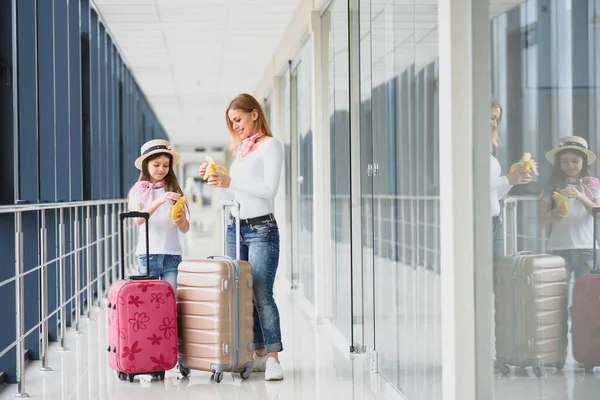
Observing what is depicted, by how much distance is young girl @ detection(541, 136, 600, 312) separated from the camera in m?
2.28

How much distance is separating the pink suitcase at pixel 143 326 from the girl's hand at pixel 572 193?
253cm

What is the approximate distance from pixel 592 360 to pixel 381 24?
2543 mm

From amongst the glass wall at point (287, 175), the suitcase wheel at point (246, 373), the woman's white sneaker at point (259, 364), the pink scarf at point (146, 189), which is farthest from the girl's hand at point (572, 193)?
the glass wall at point (287, 175)

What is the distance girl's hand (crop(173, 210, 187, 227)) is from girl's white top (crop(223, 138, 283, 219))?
0.46m

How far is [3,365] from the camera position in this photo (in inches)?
181

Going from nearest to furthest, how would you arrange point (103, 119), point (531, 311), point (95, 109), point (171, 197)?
point (531, 311)
point (171, 197)
point (95, 109)
point (103, 119)

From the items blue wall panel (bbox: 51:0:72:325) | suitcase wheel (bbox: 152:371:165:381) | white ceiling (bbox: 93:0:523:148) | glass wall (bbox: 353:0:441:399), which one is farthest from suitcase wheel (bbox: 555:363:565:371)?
blue wall panel (bbox: 51:0:72:325)

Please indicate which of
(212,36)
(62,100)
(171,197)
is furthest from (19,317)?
(212,36)

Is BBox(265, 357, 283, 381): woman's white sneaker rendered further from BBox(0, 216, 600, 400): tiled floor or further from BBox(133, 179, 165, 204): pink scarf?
BBox(133, 179, 165, 204): pink scarf

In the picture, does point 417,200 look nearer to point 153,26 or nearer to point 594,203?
point 594,203

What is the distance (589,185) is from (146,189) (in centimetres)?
319

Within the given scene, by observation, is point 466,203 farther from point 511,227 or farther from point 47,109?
point 47,109

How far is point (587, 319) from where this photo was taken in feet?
7.54

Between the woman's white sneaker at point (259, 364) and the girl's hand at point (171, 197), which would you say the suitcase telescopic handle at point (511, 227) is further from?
the girl's hand at point (171, 197)
